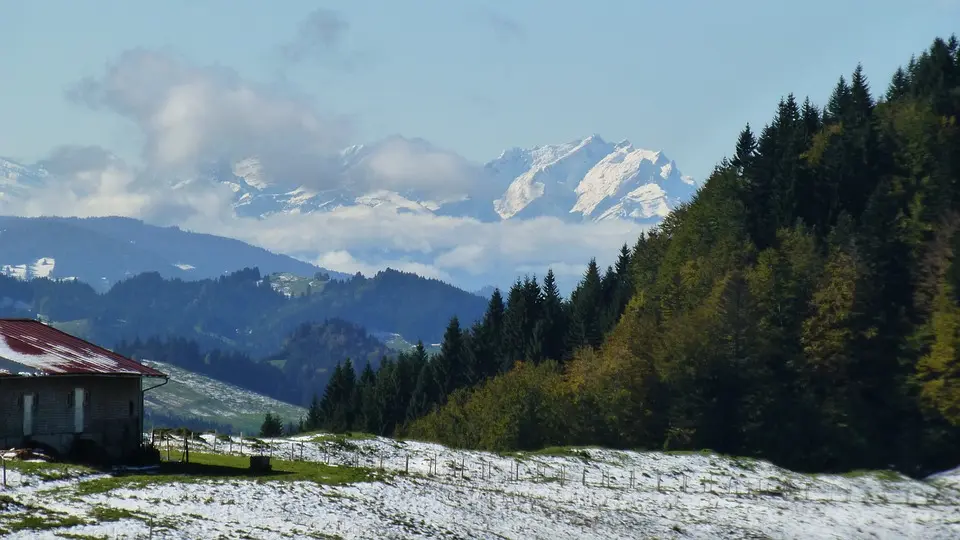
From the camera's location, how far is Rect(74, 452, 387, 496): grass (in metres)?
57.2

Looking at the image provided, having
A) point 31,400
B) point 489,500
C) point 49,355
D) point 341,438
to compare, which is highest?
point 49,355

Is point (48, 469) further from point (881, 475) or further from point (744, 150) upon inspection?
point (744, 150)

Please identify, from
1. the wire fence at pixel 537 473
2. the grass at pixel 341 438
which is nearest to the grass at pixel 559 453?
the wire fence at pixel 537 473

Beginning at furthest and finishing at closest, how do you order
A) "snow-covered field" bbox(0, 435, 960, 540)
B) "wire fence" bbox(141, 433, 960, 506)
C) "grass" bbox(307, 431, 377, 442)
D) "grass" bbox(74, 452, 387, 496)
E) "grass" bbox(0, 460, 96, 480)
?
1. "grass" bbox(307, 431, 377, 442)
2. "wire fence" bbox(141, 433, 960, 506)
3. "grass" bbox(74, 452, 387, 496)
4. "grass" bbox(0, 460, 96, 480)
5. "snow-covered field" bbox(0, 435, 960, 540)

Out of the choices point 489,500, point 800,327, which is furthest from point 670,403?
point 489,500

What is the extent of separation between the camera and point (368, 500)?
6109 cm

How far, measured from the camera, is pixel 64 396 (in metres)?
65.8

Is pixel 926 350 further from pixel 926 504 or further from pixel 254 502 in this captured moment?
pixel 254 502

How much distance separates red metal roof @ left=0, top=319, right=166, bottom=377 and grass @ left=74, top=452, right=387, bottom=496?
5921mm

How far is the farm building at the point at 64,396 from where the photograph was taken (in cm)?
6350

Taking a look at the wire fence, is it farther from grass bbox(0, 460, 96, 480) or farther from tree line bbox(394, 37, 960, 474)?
tree line bbox(394, 37, 960, 474)

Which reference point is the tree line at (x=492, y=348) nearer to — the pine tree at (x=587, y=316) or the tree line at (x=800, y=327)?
the pine tree at (x=587, y=316)

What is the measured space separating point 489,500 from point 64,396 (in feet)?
72.1

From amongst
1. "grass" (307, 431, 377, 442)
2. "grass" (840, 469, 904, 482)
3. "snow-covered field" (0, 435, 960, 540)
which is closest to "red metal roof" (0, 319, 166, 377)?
"snow-covered field" (0, 435, 960, 540)
